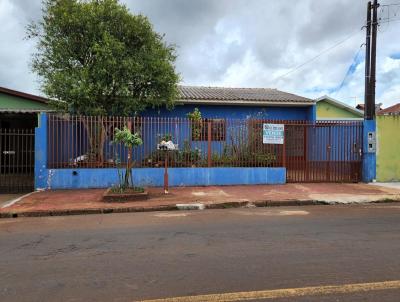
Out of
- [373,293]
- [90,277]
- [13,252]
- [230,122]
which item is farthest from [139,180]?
[373,293]

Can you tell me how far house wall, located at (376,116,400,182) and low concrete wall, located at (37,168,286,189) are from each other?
154 inches

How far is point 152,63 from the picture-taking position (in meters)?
14.3

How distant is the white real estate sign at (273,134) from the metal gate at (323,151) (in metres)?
0.37

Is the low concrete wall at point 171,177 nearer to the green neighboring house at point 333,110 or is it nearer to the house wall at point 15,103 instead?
the house wall at point 15,103

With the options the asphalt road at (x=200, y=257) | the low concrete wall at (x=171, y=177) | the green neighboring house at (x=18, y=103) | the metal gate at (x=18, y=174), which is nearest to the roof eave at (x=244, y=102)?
the low concrete wall at (x=171, y=177)

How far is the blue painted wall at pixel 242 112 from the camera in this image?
60.1 feet

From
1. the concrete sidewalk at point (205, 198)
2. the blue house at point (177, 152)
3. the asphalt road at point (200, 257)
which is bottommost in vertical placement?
the asphalt road at point (200, 257)

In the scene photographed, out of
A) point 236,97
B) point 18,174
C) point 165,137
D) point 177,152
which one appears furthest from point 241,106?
point 18,174

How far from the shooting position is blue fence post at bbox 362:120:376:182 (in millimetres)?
14906

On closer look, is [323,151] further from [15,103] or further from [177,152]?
[15,103]

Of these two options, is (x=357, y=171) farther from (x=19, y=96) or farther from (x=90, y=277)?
(x=19, y=96)

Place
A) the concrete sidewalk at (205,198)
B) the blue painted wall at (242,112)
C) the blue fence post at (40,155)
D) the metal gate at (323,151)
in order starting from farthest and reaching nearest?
1. the blue painted wall at (242,112)
2. the metal gate at (323,151)
3. the blue fence post at (40,155)
4. the concrete sidewalk at (205,198)

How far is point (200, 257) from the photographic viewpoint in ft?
18.5

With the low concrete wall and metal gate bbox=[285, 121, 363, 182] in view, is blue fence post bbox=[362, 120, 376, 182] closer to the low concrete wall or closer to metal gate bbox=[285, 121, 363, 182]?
metal gate bbox=[285, 121, 363, 182]
